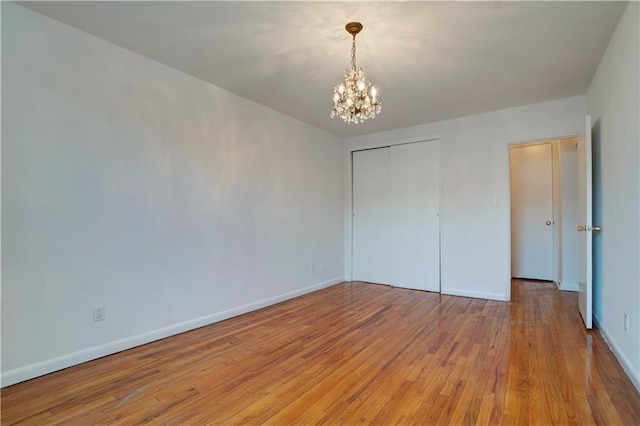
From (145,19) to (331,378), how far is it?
274 centimetres

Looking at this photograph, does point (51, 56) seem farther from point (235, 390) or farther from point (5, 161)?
point (235, 390)

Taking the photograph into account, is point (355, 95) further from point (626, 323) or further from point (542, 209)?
point (542, 209)

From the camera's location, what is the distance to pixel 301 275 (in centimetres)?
441

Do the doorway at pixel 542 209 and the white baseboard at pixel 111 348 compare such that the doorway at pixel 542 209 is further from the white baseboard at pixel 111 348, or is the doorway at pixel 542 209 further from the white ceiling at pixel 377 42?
the white baseboard at pixel 111 348

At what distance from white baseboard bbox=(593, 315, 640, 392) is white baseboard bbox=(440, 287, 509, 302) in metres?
1.20

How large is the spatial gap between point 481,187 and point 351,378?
3176mm

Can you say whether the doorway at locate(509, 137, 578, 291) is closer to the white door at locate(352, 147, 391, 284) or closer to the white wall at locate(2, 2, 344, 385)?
the white door at locate(352, 147, 391, 284)

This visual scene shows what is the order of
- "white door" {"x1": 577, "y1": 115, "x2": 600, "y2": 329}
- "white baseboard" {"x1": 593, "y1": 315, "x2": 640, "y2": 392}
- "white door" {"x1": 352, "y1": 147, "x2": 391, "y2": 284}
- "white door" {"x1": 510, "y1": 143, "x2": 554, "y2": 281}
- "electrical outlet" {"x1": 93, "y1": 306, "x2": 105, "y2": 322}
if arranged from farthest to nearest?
"white door" {"x1": 510, "y1": 143, "x2": 554, "y2": 281}
"white door" {"x1": 352, "y1": 147, "x2": 391, "y2": 284}
"white door" {"x1": 577, "y1": 115, "x2": 600, "y2": 329}
"electrical outlet" {"x1": 93, "y1": 306, "x2": 105, "y2": 322}
"white baseboard" {"x1": 593, "y1": 315, "x2": 640, "y2": 392}

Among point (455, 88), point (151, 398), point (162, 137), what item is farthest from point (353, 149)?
point (151, 398)

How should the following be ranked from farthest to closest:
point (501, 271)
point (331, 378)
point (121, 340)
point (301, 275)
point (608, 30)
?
point (301, 275) → point (501, 271) → point (121, 340) → point (608, 30) → point (331, 378)

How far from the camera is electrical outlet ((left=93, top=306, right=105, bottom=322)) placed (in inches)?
93.9

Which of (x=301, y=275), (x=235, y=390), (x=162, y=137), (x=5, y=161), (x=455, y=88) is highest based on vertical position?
(x=455, y=88)

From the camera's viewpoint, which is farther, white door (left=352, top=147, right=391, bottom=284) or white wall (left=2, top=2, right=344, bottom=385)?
white door (left=352, top=147, right=391, bottom=284)

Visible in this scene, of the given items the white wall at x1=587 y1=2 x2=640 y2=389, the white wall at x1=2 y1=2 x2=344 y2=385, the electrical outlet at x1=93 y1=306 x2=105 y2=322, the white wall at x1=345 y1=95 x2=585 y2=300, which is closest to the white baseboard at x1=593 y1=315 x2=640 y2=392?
the white wall at x1=587 y1=2 x2=640 y2=389
